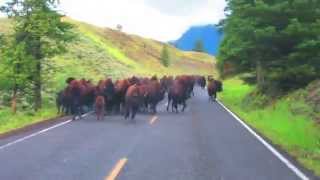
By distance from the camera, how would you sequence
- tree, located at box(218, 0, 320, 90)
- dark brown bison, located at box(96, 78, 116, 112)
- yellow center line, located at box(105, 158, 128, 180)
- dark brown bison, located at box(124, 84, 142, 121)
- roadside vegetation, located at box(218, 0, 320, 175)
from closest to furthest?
yellow center line, located at box(105, 158, 128, 180), dark brown bison, located at box(124, 84, 142, 121), roadside vegetation, located at box(218, 0, 320, 175), tree, located at box(218, 0, 320, 90), dark brown bison, located at box(96, 78, 116, 112)

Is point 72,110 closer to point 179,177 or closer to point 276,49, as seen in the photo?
point 276,49

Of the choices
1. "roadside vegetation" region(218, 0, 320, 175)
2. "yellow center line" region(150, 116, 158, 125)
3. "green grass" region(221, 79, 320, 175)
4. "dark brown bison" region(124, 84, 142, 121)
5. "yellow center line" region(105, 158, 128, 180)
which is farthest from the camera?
"roadside vegetation" region(218, 0, 320, 175)

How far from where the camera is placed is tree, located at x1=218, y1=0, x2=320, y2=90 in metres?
26.6

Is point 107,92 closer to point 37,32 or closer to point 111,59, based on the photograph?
point 37,32

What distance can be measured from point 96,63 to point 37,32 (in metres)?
42.7

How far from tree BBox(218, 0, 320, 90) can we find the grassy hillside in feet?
30.1

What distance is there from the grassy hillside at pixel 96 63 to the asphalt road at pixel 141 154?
13.7 ft

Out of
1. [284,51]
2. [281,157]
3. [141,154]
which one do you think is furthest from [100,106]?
[281,157]

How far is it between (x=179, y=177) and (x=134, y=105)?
13993mm

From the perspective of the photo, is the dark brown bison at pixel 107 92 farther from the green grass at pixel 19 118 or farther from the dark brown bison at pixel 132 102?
the dark brown bison at pixel 132 102

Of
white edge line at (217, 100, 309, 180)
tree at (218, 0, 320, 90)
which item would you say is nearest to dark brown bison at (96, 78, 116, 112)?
tree at (218, 0, 320, 90)

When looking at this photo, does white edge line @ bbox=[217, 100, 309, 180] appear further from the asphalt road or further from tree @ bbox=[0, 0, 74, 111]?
Answer: tree @ bbox=[0, 0, 74, 111]

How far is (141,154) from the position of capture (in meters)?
13.9

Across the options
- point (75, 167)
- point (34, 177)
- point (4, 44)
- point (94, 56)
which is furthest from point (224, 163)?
point (94, 56)
